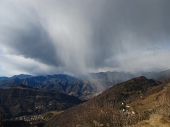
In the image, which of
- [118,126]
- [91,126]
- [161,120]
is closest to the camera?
[161,120]

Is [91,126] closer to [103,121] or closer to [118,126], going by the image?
[103,121]

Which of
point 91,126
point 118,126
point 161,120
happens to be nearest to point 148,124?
point 161,120

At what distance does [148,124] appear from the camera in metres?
31.8

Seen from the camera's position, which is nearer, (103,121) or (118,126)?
(118,126)


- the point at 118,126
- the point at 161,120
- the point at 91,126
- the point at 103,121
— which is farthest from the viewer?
the point at 103,121

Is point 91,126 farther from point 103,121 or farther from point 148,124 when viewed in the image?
point 148,124

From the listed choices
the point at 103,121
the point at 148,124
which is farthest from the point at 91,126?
the point at 148,124

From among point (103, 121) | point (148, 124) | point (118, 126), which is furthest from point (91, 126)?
point (148, 124)

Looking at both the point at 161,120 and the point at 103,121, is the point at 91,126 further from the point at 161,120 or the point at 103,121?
the point at 161,120

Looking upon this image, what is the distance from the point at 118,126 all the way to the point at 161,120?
50.3ft

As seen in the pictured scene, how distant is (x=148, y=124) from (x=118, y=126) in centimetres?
1409

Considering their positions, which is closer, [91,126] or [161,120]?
[161,120]

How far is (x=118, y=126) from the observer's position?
44.7m

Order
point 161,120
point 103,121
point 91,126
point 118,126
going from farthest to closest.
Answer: point 103,121, point 91,126, point 118,126, point 161,120
